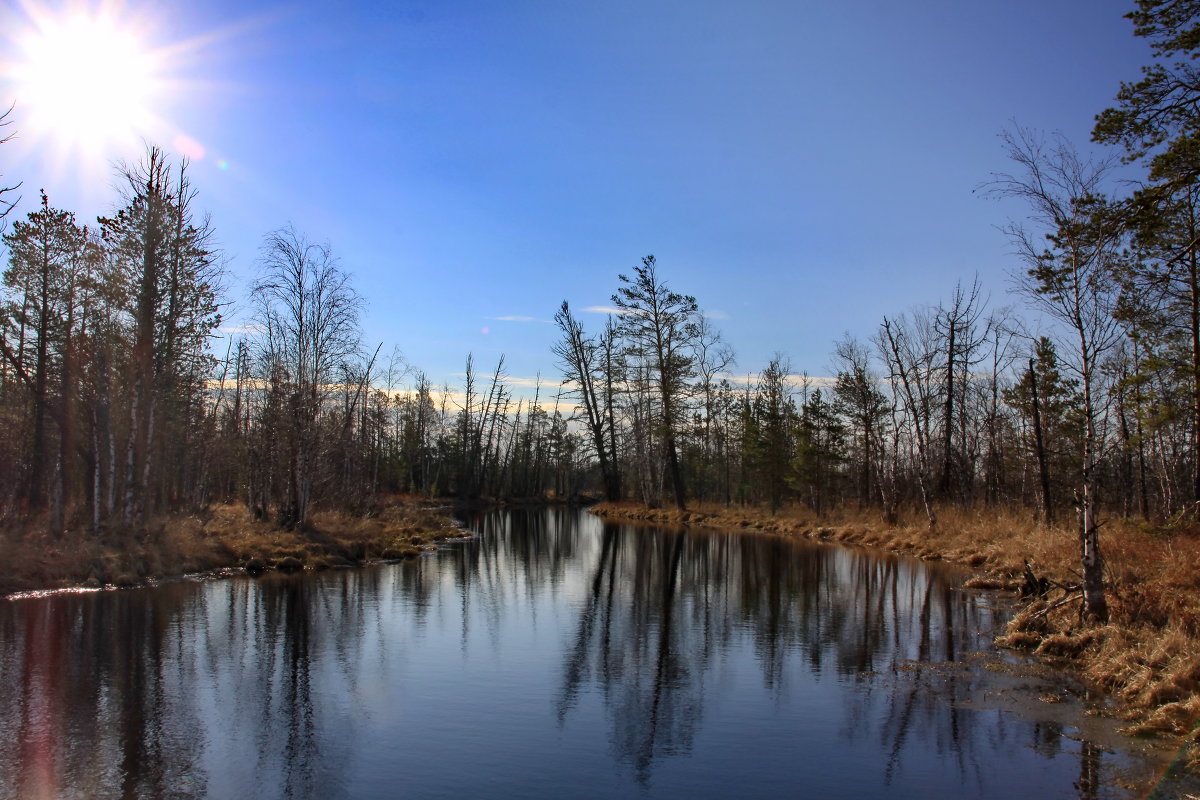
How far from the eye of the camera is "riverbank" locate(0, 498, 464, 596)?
18.2m

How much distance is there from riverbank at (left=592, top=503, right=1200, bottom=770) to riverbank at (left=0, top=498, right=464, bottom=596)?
19210 millimetres

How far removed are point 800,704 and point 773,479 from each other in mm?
37981

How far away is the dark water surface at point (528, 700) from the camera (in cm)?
782

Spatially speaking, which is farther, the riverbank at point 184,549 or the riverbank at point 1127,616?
the riverbank at point 184,549

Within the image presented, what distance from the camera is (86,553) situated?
1930cm

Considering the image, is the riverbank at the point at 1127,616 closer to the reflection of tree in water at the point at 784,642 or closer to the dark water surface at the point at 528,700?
the dark water surface at the point at 528,700

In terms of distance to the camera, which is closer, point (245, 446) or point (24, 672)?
point (24, 672)

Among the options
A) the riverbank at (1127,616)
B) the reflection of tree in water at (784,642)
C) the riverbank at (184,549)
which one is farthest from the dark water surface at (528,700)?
the riverbank at (184,549)

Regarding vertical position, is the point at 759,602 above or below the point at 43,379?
below

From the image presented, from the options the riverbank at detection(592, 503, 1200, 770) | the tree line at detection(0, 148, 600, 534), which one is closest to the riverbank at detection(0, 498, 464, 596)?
the tree line at detection(0, 148, 600, 534)

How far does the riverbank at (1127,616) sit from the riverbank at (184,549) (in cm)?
1921

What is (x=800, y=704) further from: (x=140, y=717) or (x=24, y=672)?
(x=24, y=672)

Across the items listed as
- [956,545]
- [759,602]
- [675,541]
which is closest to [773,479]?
[675,541]

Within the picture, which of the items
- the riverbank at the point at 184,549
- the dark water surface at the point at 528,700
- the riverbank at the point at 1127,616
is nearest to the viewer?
the dark water surface at the point at 528,700
